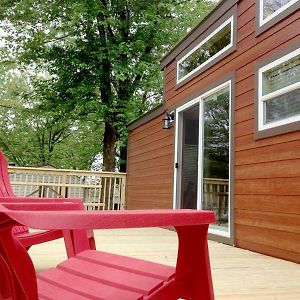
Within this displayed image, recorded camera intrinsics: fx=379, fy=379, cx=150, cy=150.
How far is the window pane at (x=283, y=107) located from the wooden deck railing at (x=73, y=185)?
186 inches

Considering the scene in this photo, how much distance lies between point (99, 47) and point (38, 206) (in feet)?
33.8

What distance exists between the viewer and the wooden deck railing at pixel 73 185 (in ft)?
24.6

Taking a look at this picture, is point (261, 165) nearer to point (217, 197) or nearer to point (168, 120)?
point (217, 197)

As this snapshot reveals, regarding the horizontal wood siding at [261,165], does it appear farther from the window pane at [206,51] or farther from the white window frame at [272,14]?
the window pane at [206,51]

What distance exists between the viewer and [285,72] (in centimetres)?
376

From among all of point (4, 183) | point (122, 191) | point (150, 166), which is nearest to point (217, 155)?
point (150, 166)

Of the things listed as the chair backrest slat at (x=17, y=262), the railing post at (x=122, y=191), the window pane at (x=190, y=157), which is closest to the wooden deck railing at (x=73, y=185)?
the railing post at (x=122, y=191)

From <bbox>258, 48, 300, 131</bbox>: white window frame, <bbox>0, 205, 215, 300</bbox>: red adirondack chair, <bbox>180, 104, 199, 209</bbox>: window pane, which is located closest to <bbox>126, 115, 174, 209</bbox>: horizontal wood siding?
<bbox>180, 104, 199, 209</bbox>: window pane

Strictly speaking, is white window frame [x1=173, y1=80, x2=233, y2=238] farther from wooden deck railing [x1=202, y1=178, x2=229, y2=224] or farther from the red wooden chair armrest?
the red wooden chair armrest

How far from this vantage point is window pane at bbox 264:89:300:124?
355cm

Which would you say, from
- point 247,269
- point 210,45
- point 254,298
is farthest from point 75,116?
point 254,298

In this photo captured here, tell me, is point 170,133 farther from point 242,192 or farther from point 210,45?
point 242,192

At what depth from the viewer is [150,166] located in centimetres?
749

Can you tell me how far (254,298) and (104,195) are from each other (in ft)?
20.7
